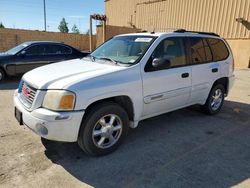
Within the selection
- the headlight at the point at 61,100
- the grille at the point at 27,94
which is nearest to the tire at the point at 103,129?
the headlight at the point at 61,100

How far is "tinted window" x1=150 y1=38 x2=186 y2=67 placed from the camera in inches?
156

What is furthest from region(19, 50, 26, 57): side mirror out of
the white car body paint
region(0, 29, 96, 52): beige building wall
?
region(0, 29, 96, 52): beige building wall

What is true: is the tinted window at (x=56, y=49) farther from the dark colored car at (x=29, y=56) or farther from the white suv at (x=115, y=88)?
the white suv at (x=115, y=88)

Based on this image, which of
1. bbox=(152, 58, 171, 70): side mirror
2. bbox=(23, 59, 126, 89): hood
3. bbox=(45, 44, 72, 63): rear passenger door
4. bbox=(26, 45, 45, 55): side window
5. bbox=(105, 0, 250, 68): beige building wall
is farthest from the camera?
bbox=(105, 0, 250, 68): beige building wall

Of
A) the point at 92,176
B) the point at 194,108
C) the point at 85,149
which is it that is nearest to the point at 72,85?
the point at 85,149

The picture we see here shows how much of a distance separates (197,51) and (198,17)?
548 inches

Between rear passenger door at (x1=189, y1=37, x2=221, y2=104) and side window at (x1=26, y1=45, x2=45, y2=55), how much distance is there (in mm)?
6476

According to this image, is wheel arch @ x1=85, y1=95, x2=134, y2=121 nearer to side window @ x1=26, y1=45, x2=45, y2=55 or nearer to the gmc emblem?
the gmc emblem

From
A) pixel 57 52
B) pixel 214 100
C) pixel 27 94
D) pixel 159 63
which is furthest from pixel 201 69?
pixel 57 52

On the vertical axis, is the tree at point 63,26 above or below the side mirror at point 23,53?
above

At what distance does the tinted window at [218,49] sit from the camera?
16.6 feet

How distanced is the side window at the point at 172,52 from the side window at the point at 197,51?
0.95 feet

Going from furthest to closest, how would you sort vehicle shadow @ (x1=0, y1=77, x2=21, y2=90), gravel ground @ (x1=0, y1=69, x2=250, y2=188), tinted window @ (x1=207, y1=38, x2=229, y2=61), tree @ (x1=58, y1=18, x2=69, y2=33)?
tree @ (x1=58, y1=18, x2=69, y2=33)
vehicle shadow @ (x1=0, y1=77, x2=21, y2=90)
tinted window @ (x1=207, y1=38, x2=229, y2=61)
gravel ground @ (x1=0, y1=69, x2=250, y2=188)

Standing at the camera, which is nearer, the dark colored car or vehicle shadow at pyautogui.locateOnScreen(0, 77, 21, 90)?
vehicle shadow at pyautogui.locateOnScreen(0, 77, 21, 90)
